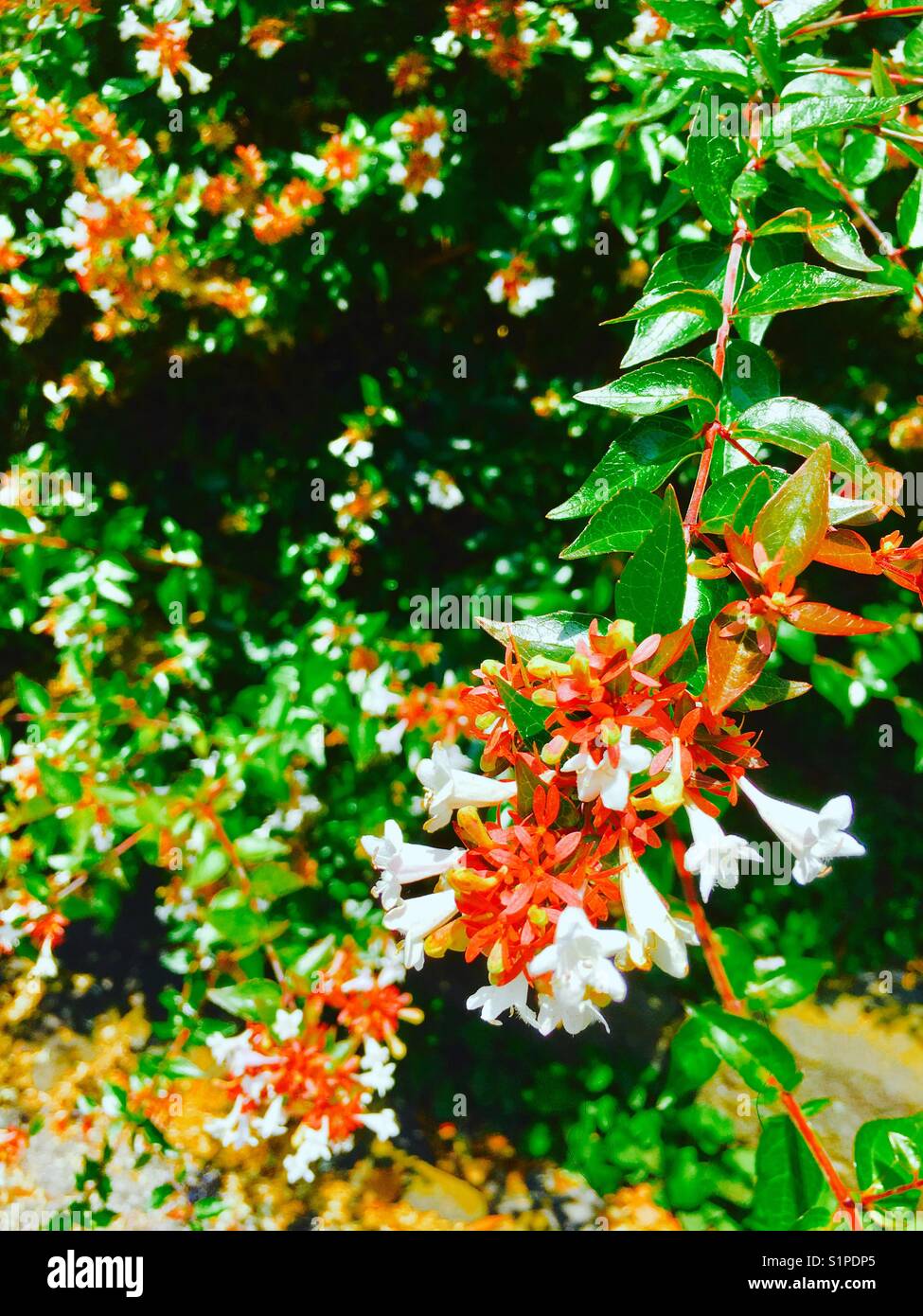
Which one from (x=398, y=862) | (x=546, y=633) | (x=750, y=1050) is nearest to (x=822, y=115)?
(x=546, y=633)

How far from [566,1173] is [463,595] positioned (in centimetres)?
152

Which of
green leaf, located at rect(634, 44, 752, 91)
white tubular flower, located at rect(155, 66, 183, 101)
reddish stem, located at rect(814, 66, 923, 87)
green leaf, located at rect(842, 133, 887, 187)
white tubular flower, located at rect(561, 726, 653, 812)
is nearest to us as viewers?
white tubular flower, located at rect(561, 726, 653, 812)

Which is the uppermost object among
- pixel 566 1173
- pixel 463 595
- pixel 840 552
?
pixel 463 595

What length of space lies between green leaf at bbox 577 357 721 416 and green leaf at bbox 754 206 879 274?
0.61 feet

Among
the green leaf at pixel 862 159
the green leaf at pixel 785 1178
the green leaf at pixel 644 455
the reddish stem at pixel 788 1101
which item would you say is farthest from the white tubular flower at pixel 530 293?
the green leaf at pixel 785 1178

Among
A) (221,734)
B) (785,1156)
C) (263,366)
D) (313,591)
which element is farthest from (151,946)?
(785,1156)

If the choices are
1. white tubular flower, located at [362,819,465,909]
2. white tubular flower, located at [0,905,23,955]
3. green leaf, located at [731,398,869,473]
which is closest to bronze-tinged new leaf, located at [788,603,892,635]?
green leaf, located at [731,398,869,473]

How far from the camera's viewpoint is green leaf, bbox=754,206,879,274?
80cm

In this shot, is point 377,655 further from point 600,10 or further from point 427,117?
point 600,10

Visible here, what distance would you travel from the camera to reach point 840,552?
651 millimetres

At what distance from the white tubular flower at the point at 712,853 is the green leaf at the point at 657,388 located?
0.35 m

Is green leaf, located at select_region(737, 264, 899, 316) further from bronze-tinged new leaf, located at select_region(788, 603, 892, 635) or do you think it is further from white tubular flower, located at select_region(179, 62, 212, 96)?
white tubular flower, located at select_region(179, 62, 212, 96)

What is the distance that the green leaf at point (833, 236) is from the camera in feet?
2.62

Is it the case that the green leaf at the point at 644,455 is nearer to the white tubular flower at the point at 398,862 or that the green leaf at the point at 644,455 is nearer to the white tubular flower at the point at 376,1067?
the white tubular flower at the point at 398,862
